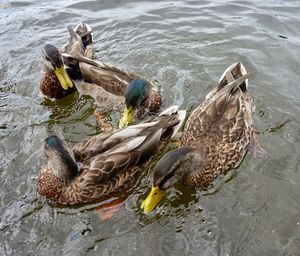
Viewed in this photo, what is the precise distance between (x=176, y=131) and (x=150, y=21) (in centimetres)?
417

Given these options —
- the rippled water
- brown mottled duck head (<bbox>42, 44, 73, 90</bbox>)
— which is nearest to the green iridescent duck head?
the rippled water

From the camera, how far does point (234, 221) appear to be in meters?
4.59

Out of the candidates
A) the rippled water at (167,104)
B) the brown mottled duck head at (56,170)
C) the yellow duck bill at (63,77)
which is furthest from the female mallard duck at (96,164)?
the yellow duck bill at (63,77)

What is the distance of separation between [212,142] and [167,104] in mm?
1518

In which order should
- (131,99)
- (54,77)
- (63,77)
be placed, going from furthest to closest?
(54,77) → (63,77) → (131,99)

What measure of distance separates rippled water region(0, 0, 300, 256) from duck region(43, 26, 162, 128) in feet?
0.80

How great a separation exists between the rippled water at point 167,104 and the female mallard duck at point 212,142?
7.0 inches

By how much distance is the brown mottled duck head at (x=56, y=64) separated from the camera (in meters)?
6.48

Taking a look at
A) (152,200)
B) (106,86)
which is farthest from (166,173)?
(106,86)

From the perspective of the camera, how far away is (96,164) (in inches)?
189

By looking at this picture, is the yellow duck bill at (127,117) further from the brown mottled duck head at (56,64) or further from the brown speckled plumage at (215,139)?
the brown mottled duck head at (56,64)

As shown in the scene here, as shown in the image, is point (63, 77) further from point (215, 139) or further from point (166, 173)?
point (166, 173)

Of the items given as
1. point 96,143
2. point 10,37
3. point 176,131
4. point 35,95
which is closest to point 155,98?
point 176,131

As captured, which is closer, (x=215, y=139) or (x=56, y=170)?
(x=56, y=170)
